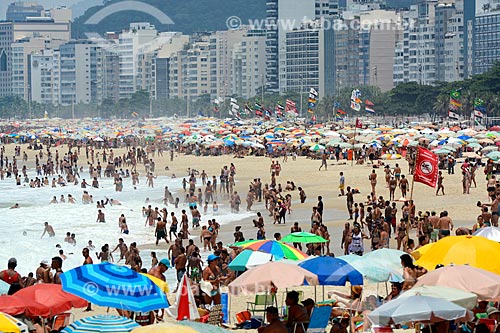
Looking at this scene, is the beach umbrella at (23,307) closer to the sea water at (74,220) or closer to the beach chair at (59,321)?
the beach chair at (59,321)

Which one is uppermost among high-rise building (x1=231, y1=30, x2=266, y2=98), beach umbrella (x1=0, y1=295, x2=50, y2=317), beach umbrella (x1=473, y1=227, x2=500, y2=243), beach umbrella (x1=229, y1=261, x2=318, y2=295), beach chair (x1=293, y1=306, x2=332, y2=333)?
high-rise building (x1=231, y1=30, x2=266, y2=98)

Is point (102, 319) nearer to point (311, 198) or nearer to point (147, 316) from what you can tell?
point (147, 316)

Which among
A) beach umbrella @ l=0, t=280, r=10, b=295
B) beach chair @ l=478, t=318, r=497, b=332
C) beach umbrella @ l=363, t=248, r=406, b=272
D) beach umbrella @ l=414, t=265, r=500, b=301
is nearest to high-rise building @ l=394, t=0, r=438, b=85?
beach umbrella @ l=363, t=248, r=406, b=272

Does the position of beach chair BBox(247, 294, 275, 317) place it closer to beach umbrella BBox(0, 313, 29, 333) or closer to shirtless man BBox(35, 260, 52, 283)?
shirtless man BBox(35, 260, 52, 283)

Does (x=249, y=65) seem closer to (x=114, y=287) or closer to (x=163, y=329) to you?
(x=114, y=287)

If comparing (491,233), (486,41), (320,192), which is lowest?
(320,192)

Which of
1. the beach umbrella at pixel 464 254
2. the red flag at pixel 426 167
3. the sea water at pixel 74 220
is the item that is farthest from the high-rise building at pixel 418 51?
the beach umbrella at pixel 464 254

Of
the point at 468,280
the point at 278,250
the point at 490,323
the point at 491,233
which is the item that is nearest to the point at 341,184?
the point at 491,233
